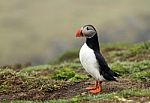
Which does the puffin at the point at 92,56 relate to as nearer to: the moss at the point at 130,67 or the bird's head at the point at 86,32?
the bird's head at the point at 86,32

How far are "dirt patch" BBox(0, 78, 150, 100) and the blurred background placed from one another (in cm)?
2818

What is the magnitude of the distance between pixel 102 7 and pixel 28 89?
44.0 m

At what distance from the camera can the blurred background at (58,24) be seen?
49.6 m

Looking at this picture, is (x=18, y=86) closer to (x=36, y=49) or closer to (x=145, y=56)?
(x=145, y=56)

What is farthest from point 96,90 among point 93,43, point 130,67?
point 130,67

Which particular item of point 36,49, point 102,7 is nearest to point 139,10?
point 102,7

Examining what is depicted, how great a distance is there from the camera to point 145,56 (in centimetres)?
2805

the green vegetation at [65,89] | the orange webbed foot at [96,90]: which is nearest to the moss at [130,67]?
the green vegetation at [65,89]

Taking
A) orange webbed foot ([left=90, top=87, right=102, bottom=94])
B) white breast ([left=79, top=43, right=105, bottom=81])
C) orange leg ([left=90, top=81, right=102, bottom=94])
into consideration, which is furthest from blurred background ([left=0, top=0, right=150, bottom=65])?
white breast ([left=79, top=43, right=105, bottom=81])

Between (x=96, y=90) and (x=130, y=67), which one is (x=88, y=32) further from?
(x=130, y=67)

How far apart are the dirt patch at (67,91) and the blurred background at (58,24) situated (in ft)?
92.5

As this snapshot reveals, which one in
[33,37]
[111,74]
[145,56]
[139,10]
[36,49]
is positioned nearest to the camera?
[111,74]

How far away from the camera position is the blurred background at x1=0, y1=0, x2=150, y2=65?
49.6 meters

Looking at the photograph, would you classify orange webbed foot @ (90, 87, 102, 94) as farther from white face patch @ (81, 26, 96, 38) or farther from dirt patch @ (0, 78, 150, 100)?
white face patch @ (81, 26, 96, 38)
